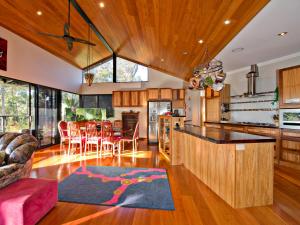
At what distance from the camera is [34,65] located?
16.9ft

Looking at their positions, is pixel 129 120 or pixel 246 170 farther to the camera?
pixel 129 120

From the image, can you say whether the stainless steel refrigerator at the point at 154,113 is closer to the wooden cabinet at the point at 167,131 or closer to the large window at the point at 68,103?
the wooden cabinet at the point at 167,131

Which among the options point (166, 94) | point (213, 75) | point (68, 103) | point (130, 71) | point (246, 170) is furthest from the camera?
point (130, 71)

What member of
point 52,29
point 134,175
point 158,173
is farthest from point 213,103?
point 52,29

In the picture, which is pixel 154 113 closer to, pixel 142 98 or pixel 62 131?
pixel 142 98

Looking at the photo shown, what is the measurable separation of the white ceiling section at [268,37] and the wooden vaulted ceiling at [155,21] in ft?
0.52

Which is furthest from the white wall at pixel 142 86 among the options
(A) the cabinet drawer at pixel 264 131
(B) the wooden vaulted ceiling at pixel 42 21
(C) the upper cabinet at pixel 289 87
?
(C) the upper cabinet at pixel 289 87

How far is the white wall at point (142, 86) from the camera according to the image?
7.62 metres

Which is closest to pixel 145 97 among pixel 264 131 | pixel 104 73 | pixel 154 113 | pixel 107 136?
pixel 154 113

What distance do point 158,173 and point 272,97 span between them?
12.5 feet

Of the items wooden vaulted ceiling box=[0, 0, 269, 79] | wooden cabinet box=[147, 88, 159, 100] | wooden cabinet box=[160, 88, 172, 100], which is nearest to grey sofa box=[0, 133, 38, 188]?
wooden vaulted ceiling box=[0, 0, 269, 79]

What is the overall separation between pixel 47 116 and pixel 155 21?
504 centimetres

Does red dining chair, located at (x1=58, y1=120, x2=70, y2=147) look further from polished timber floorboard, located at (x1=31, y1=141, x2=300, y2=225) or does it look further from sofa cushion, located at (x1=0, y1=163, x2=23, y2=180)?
polished timber floorboard, located at (x1=31, y1=141, x2=300, y2=225)

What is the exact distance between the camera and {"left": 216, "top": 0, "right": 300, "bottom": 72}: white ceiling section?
7.50 feet
